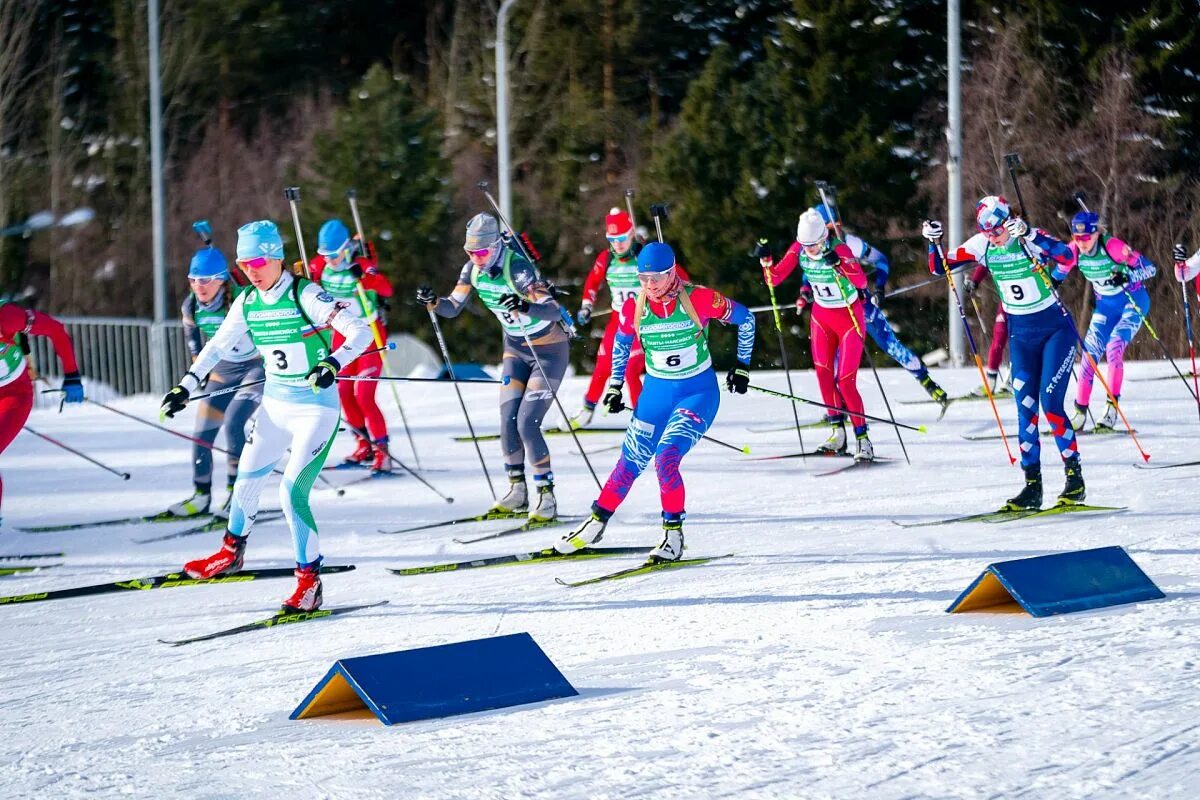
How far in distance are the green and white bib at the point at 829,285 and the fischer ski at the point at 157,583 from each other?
4851mm

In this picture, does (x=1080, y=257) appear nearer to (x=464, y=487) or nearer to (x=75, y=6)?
(x=464, y=487)

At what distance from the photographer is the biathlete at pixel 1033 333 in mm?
9461

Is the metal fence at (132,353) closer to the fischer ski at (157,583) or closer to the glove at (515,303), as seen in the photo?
the glove at (515,303)

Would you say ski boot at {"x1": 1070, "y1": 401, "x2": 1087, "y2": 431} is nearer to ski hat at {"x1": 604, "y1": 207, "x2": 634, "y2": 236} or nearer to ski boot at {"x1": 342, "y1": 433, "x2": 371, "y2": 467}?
ski hat at {"x1": 604, "y1": 207, "x2": 634, "y2": 236}

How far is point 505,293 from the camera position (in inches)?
410

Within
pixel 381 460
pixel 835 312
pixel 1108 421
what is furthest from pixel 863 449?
pixel 381 460

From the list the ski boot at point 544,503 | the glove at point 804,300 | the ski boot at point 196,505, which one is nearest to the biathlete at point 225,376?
the ski boot at point 196,505

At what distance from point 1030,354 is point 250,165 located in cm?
2970

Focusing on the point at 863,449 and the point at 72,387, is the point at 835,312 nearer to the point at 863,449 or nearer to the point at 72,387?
the point at 863,449

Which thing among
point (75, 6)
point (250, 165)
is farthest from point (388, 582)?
point (75, 6)

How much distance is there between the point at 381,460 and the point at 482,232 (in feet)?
12.4

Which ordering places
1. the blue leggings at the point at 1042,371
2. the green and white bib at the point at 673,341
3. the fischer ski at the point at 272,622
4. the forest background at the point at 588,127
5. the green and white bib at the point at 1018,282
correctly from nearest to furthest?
the fischer ski at the point at 272,622 → the green and white bib at the point at 673,341 → the blue leggings at the point at 1042,371 → the green and white bib at the point at 1018,282 → the forest background at the point at 588,127

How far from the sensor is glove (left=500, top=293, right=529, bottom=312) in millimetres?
10008

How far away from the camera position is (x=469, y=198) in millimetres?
34938
